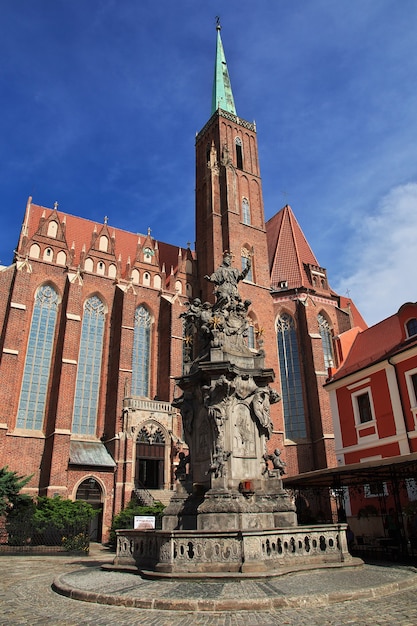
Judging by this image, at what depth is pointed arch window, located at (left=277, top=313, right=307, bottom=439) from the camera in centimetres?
2942

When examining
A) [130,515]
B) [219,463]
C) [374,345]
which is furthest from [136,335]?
[219,463]

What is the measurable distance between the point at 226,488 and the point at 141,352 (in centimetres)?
2133

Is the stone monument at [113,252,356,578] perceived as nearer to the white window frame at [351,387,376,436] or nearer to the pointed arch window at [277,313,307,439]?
the white window frame at [351,387,376,436]

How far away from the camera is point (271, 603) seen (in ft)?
19.5

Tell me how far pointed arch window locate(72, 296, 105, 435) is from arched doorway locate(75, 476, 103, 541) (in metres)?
3.06

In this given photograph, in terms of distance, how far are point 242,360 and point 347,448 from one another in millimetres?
12851

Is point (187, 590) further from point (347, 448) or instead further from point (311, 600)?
point (347, 448)

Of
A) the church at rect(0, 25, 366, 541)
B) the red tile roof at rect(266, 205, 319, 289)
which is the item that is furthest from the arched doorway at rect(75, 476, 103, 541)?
the red tile roof at rect(266, 205, 319, 289)

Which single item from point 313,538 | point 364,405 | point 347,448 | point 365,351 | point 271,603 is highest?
point 365,351

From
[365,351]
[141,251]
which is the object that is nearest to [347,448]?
[365,351]

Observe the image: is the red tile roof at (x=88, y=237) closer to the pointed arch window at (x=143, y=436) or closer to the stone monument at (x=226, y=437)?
the pointed arch window at (x=143, y=436)

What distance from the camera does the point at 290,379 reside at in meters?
30.7

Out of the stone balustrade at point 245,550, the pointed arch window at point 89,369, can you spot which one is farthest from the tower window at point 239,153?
the stone balustrade at point 245,550

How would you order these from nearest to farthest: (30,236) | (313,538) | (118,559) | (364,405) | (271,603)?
(271,603), (313,538), (118,559), (364,405), (30,236)
